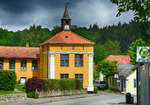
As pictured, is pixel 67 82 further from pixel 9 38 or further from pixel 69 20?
pixel 9 38

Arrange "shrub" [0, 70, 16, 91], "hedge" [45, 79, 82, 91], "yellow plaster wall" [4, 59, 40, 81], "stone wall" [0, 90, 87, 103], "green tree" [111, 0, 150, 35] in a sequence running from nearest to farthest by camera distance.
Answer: "green tree" [111, 0, 150, 35] < "stone wall" [0, 90, 87, 103] < "shrub" [0, 70, 16, 91] < "hedge" [45, 79, 82, 91] < "yellow plaster wall" [4, 59, 40, 81]

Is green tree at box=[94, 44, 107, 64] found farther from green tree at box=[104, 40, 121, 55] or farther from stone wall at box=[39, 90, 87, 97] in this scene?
stone wall at box=[39, 90, 87, 97]

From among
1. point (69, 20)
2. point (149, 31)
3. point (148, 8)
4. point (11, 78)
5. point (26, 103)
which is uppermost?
point (69, 20)

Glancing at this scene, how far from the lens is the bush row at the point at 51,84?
36344mm

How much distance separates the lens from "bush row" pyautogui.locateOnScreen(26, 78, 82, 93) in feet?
119

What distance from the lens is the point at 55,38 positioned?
49.6 m

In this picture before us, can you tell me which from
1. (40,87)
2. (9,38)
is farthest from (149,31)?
(9,38)

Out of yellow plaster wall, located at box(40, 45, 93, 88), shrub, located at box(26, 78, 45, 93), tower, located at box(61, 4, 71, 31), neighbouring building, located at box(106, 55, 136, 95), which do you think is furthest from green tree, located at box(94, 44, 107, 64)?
shrub, located at box(26, 78, 45, 93)

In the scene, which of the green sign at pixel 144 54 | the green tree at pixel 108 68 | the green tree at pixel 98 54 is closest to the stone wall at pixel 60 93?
the green tree at pixel 108 68

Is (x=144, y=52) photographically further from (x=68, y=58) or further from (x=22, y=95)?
(x=68, y=58)

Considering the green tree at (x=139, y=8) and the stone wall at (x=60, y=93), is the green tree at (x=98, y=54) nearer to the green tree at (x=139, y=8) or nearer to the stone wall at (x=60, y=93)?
the stone wall at (x=60, y=93)

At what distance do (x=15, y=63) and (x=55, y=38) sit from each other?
913 cm

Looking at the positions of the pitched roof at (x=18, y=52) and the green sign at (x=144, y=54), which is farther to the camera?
the pitched roof at (x=18, y=52)

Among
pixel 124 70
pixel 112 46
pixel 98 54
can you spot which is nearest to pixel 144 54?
pixel 124 70
